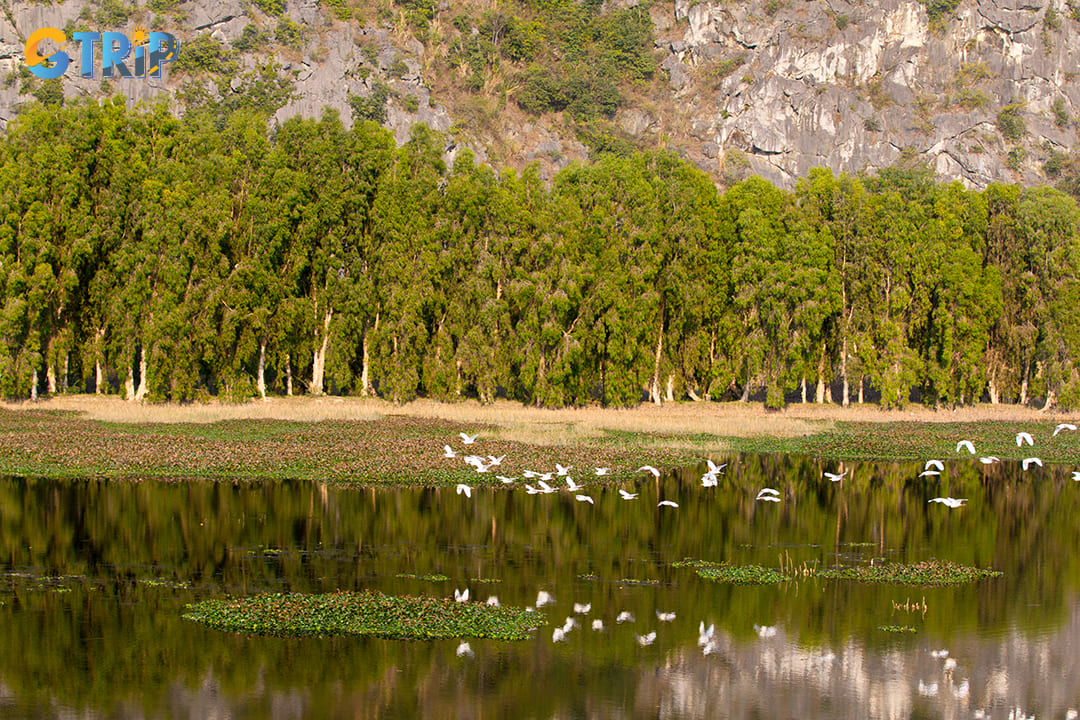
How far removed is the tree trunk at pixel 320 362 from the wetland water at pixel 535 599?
33.7 metres

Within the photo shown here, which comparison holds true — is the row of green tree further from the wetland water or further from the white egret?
the white egret

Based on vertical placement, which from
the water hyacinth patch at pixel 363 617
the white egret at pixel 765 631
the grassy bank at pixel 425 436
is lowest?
the white egret at pixel 765 631

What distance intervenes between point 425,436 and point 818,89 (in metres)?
158

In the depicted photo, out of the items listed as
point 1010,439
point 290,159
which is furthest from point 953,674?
point 290,159

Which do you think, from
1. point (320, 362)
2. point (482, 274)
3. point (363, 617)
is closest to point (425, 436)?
point (482, 274)

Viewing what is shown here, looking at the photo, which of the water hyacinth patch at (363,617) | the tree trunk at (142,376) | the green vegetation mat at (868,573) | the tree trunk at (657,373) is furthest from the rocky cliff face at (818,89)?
the water hyacinth patch at (363,617)

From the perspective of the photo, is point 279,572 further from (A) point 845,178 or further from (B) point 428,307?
(A) point 845,178

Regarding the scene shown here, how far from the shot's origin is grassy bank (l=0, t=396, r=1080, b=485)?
41219 millimetres

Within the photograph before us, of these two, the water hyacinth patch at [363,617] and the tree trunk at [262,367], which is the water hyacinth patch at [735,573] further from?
the tree trunk at [262,367]

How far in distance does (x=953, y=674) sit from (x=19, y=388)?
53.1m

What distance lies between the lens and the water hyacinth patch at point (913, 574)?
88.9 ft

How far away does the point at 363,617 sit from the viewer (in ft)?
72.9

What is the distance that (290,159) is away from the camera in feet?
230

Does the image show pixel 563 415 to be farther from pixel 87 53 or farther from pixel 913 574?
pixel 87 53
